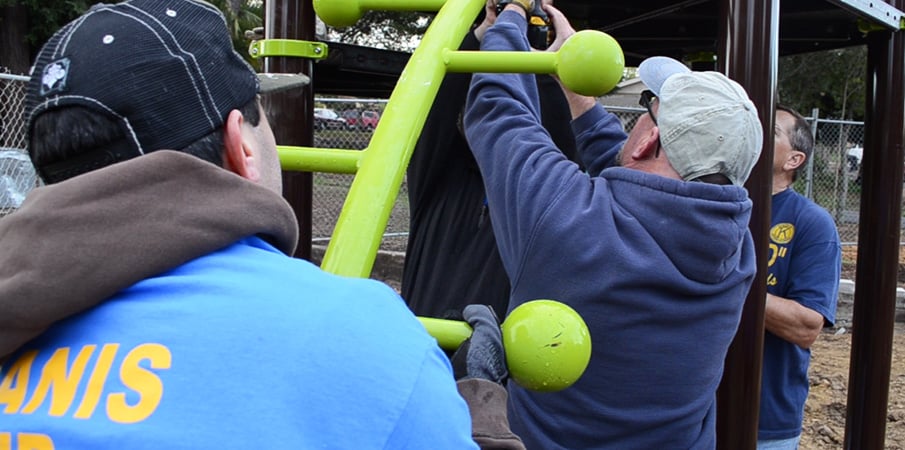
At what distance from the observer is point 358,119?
7.45m

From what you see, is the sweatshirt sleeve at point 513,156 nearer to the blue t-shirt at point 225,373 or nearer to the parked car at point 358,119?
the blue t-shirt at point 225,373

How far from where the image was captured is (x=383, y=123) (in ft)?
3.68

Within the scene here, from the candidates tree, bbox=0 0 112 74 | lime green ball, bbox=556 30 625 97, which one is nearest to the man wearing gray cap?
lime green ball, bbox=556 30 625 97

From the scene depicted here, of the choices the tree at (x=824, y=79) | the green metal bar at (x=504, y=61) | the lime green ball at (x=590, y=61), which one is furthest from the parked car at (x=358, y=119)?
the tree at (x=824, y=79)

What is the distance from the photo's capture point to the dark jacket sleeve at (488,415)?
860 mm

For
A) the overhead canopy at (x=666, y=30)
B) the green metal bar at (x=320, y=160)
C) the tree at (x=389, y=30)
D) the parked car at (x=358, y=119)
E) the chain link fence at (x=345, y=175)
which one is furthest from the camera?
the parked car at (x=358, y=119)

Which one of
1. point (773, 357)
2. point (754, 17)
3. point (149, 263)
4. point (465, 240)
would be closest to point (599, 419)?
point (465, 240)

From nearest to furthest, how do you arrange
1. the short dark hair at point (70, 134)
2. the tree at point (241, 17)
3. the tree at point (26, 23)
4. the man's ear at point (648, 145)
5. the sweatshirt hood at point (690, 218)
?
the short dark hair at point (70, 134) < the sweatshirt hood at point (690, 218) < the man's ear at point (648, 145) < the tree at point (26, 23) < the tree at point (241, 17)

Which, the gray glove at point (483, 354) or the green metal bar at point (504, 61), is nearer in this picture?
the gray glove at point (483, 354)

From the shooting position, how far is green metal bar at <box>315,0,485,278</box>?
100cm

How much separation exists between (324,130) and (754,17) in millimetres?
6563

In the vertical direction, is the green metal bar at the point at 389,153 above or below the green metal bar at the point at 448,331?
above

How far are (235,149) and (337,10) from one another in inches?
25.5

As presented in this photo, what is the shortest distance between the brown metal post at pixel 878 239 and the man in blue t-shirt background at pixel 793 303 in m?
0.14
